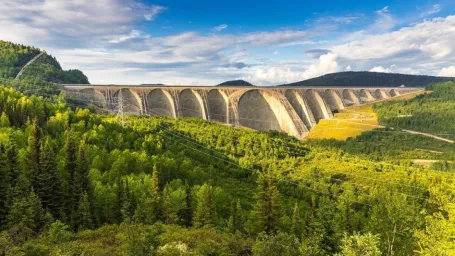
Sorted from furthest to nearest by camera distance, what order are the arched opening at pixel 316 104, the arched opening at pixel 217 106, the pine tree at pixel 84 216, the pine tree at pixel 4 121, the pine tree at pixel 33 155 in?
the arched opening at pixel 316 104
the arched opening at pixel 217 106
the pine tree at pixel 4 121
the pine tree at pixel 33 155
the pine tree at pixel 84 216

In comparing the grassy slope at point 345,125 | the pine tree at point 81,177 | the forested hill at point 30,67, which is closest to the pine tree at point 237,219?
the pine tree at point 81,177

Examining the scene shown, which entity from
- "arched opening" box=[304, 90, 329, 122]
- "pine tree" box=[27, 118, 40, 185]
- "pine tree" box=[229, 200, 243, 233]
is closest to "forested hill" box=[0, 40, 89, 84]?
"pine tree" box=[27, 118, 40, 185]

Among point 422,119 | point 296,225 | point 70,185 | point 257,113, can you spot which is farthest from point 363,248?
point 422,119

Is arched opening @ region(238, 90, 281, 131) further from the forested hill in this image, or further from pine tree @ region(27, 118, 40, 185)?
pine tree @ region(27, 118, 40, 185)

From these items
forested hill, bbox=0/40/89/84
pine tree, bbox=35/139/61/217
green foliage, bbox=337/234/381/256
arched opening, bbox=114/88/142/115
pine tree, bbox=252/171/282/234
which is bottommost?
pine tree, bbox=252/171/282/234

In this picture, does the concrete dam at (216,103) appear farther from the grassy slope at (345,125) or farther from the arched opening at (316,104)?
the arched opening at (316,104)

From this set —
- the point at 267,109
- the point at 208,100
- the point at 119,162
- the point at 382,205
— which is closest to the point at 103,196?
the point at 119,162

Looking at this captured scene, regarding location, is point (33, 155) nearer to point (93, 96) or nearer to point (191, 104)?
point (93, 96)

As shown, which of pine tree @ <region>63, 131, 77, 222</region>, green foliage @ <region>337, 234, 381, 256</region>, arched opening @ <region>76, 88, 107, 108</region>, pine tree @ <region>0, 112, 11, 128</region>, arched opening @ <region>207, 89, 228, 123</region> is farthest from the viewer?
arched opening @ <region>207, 89, 228, 123</region>
